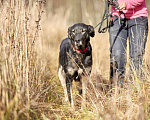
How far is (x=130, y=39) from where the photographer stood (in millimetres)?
3033

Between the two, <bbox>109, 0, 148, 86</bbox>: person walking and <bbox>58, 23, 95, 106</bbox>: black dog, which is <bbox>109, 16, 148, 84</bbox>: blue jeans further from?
<bbox>58, 23, 95, 106</bbox>: black dog

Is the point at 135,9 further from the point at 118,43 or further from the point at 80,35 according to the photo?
the point at 80,35

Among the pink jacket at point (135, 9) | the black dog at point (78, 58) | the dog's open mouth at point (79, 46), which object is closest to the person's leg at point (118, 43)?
the pink jacket at point (135, 9)

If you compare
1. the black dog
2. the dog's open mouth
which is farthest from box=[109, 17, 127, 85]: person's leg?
the dog's open mouth

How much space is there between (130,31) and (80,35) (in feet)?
2.80

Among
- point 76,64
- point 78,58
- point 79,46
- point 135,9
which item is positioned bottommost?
point 76,64

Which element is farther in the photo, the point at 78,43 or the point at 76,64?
the point at 76,64

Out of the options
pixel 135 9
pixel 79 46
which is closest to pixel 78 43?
pixel 79 46

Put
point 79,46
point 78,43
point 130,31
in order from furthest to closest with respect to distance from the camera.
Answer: point 130,31
point 79,46
point 78,43

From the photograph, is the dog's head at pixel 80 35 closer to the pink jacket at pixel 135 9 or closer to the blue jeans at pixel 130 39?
the blue jeans at pixel 130 39

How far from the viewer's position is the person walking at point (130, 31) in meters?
2.84

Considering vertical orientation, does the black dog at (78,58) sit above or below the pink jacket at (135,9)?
below

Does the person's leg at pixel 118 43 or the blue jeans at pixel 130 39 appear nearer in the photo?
the blue jeans at pixel 130 39

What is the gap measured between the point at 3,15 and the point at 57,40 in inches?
153
